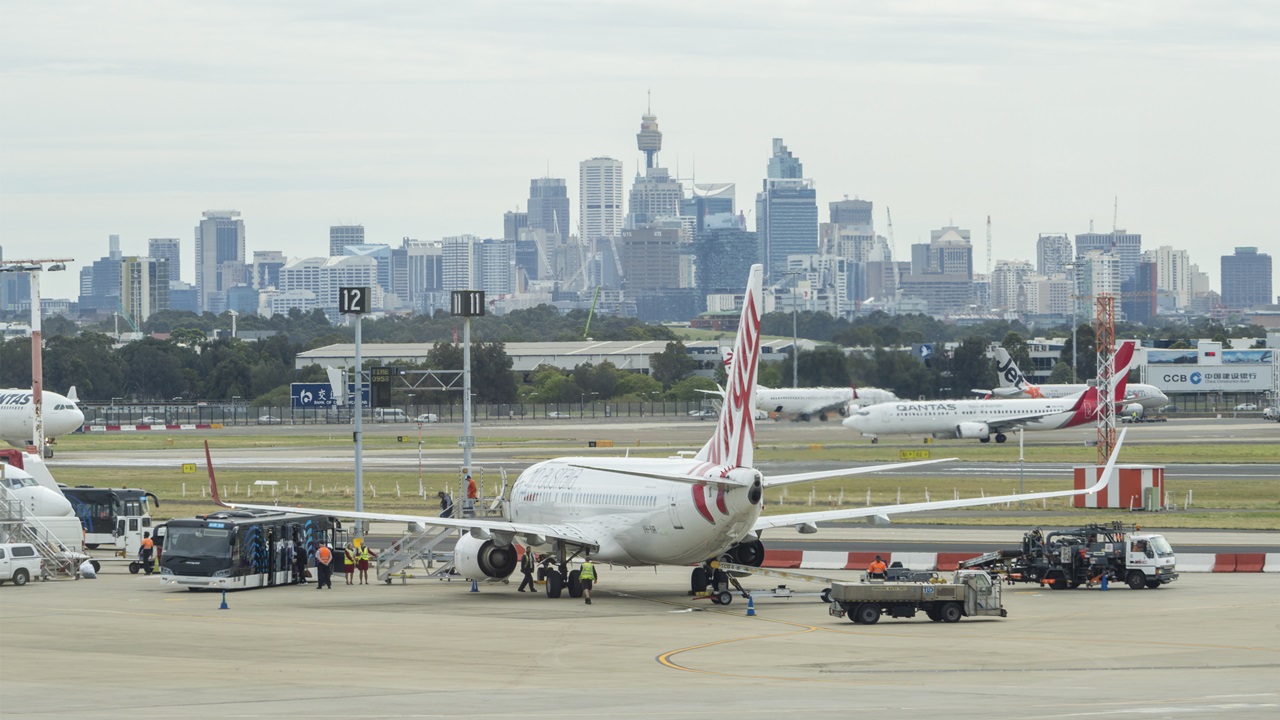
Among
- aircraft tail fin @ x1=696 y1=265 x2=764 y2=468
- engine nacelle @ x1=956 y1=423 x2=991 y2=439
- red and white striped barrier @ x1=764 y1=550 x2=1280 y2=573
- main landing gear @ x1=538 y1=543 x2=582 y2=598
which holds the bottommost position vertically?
red and white striped barrier @ x1=764 y1=550 x2=1280 y2=573

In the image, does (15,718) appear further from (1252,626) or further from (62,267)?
(62,267)

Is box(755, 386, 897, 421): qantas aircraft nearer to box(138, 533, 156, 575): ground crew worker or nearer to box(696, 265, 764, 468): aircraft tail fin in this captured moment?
box(138, 533, 156, 575): ground crew worker

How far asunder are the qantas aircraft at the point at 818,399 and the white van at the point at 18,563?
361 ft

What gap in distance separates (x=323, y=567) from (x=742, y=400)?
16.9 metres

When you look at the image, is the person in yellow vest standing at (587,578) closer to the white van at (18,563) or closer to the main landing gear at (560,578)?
the main landing gear at (560,578)

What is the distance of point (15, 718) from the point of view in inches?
1204

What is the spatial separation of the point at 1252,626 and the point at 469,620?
67.4 ft

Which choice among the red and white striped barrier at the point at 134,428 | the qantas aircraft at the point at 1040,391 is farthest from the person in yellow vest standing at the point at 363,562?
the red and white striped barrier at the point at 134,428

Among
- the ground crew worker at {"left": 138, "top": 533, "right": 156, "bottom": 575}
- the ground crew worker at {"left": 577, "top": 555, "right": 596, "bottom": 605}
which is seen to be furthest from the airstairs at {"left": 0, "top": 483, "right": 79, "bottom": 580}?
the ground crew worker at {"left": 577, "top": 555, "right": 596, "bottom": 605}

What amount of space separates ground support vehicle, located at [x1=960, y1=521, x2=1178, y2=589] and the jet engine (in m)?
89.2

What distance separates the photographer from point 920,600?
46.7 m

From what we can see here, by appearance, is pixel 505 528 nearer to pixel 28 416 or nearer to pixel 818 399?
pixel 28 416

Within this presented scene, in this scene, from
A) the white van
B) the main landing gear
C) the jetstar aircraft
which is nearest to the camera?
the main landing gear

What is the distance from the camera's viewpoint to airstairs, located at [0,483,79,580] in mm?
61844
